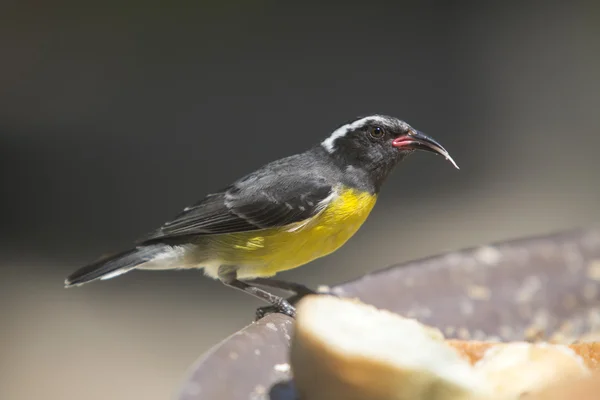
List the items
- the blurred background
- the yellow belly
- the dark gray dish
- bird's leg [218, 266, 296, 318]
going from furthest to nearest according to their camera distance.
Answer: the blurred background < the yellow belly < bird's leg [218, 266, 296, 318] < the dark gray dish

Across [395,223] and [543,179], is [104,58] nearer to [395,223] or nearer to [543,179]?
[395,223]

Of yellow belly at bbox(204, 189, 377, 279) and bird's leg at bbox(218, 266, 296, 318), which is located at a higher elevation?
yellow belly at bbox(204, 189, 377, 279)

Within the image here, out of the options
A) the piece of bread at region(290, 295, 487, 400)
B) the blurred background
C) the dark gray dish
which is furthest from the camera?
the blurred background

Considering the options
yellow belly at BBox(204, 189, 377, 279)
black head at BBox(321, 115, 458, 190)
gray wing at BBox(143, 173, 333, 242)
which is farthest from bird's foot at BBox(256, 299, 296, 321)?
black head at BBox(321, 115, 458, 190)

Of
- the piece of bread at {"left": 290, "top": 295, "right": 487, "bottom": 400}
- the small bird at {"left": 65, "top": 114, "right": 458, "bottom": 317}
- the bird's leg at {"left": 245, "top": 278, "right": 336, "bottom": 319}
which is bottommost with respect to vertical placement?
the piece of bread at {"left": 290, "top": 295, "right": 487, "bottom": 400}

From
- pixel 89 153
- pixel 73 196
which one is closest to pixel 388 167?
pixel 73 196

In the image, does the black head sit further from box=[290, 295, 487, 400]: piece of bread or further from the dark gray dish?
box=[290, 295, 487, 400]: piece of bread

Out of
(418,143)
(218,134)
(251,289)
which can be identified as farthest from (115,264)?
(218,134)
